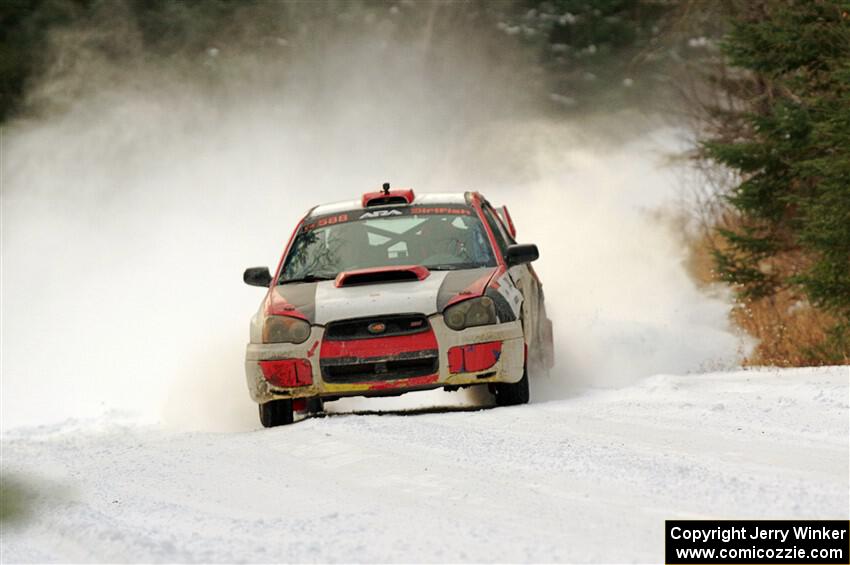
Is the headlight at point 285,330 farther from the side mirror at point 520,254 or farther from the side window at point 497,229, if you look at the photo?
the side window at point 497,229

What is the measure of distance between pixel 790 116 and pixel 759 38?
0.99m

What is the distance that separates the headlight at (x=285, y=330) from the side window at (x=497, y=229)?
5.94 feet

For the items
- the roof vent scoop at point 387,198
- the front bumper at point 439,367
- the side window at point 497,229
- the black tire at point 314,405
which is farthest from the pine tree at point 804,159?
the black tire at point 314,405

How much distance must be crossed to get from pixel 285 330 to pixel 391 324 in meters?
0.71

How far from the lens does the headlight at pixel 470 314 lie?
365 inches

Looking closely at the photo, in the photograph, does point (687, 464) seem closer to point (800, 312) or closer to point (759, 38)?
point (759, 38)

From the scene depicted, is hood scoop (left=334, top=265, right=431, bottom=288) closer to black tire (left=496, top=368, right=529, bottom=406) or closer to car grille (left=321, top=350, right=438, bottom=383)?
car grille (left=321, top=350, right=438, bottom=383)

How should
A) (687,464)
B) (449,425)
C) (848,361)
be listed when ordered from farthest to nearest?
(848,361) < (449,425) < (687,464)

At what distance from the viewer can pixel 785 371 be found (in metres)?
10.8

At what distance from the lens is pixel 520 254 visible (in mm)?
10188

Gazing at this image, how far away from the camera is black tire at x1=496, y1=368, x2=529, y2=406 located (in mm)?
9586

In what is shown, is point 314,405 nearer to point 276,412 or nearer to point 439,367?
point 276,412

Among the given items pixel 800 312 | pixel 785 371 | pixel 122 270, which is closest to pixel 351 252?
pixel 785 371

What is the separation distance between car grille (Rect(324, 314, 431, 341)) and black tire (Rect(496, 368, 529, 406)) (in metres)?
0.74
